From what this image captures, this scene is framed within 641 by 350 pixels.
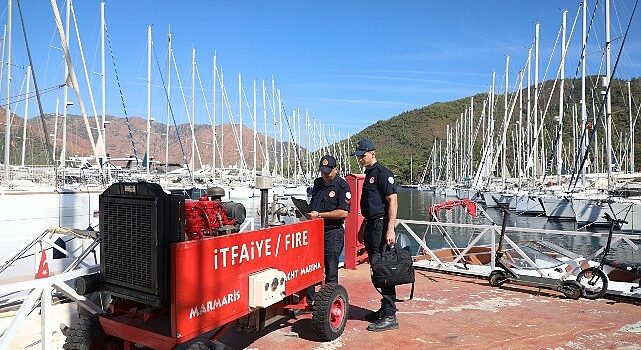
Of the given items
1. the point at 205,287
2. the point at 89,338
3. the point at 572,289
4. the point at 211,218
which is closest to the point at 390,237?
the point at 211,218

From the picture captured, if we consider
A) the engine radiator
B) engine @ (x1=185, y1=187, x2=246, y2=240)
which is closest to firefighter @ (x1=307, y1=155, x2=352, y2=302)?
engine @ (x1=185, y1=187, x2=246, y2=240)

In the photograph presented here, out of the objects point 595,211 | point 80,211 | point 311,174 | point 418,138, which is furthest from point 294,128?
point 418,138

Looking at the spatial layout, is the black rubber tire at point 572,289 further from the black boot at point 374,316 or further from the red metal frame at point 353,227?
the red metal frame at point 353,227

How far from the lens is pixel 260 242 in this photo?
165 inches

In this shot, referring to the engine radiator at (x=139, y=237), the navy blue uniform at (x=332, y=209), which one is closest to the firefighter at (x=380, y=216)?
the navy blue uniform at (x=332, y=209)

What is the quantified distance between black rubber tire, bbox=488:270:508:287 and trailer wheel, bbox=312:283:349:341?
3.19 m

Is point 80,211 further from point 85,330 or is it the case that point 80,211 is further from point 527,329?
point 527,329

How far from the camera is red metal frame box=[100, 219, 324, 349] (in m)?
3.43

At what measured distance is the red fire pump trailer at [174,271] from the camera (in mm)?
3416

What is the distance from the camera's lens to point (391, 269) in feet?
17.3

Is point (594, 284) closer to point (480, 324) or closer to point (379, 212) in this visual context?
point (480, 324)

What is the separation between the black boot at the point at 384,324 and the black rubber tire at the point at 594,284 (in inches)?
121

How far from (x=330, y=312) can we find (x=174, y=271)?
2.07 meters

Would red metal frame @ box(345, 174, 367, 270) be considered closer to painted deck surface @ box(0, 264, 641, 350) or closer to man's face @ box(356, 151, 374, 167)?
painted deck surface @ box(0, 264, 641, 350)
